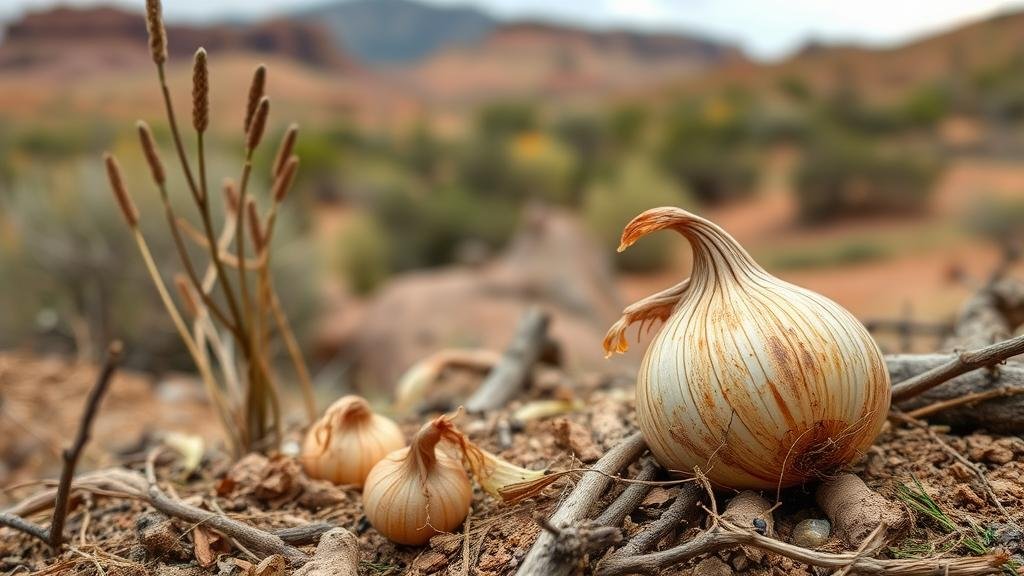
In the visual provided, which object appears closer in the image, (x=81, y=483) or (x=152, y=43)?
(x=152, y=43)

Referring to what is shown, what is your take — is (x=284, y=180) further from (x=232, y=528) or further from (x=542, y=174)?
(x=542, y=174)

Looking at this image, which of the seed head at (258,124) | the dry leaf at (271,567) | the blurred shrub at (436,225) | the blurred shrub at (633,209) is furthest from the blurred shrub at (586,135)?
the dry leaf at (271,567)

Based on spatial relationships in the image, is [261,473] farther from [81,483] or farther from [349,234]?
[349,234]

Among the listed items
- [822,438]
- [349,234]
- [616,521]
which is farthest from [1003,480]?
[349,234]

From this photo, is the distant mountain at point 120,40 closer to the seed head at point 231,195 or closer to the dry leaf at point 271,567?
the seed head at point 231,195

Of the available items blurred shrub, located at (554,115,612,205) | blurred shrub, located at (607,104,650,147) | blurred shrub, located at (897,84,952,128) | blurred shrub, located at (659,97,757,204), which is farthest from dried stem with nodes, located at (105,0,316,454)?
blurred shrub, located at (897,84,952,128)

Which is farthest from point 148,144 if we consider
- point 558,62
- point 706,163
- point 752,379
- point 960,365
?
point 558,62
